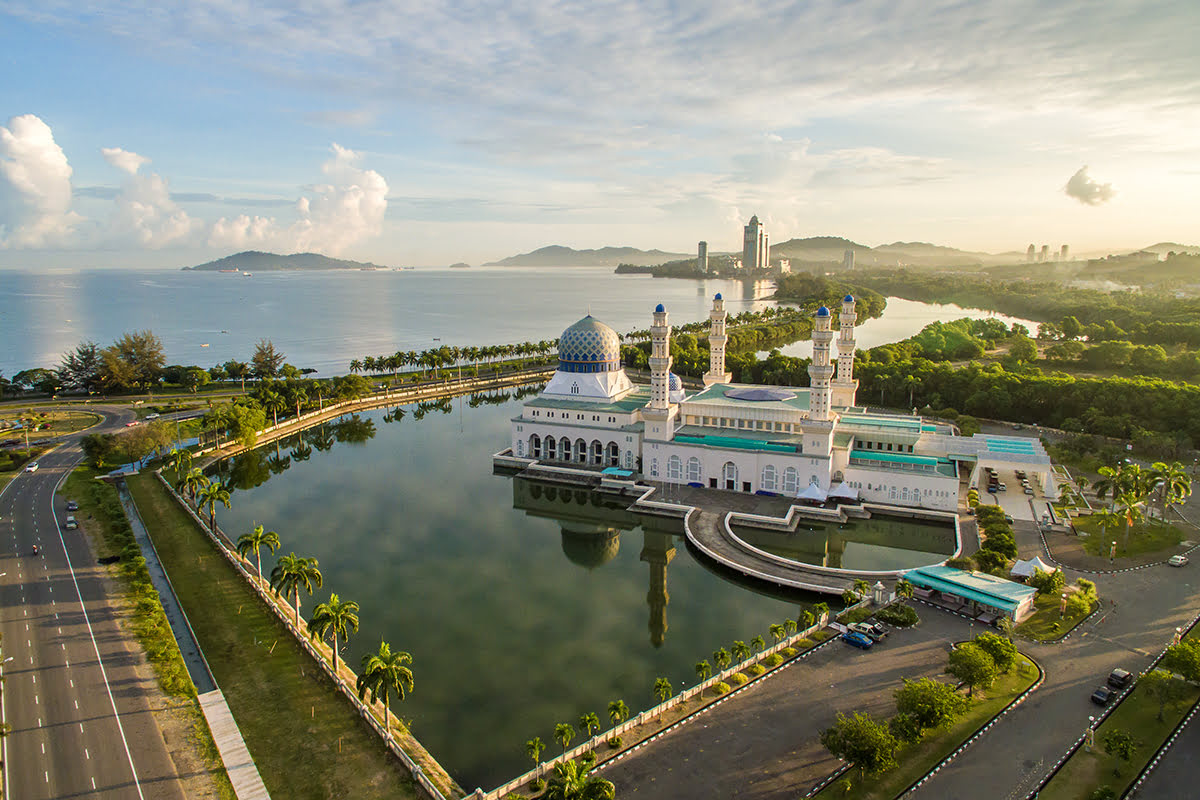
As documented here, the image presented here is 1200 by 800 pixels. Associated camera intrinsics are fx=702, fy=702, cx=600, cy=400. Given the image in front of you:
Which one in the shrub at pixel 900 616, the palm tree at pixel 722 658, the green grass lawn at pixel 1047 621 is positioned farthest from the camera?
the shrub at pixel 900 616

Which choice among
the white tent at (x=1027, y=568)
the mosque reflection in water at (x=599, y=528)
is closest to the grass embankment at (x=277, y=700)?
the mosque reflection in water at (x=599, y=528)

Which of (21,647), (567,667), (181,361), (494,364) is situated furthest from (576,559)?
(181,361)

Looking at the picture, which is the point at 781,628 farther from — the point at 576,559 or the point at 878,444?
the point at 878,444

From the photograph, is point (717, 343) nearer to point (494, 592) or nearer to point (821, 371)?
A: point (821, 371)

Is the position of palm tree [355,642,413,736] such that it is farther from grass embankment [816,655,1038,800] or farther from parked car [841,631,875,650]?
parked car [841,631,875,650]

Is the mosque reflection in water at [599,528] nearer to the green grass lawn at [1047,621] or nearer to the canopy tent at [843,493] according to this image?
the canopy tent at [843,493]

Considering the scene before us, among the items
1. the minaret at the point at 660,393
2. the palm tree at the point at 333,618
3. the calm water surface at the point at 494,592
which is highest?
the minaret at the point at 660,393
